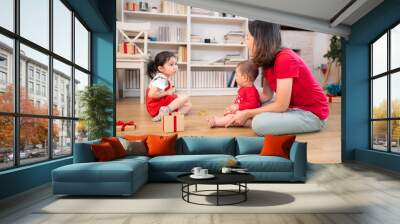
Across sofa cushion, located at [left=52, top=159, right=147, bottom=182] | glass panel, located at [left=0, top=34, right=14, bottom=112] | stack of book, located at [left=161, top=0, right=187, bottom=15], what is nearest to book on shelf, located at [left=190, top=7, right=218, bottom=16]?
stack of book, located at [left=161, top=0, right=187, bottom=15]

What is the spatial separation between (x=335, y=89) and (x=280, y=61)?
151 centimetres

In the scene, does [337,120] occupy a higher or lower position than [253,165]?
higher

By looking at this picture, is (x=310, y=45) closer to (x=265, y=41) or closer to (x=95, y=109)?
(x=265, y=41)

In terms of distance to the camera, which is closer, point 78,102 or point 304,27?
point 78,102

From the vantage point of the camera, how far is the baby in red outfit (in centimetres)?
716

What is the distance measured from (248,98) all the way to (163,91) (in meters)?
1.57

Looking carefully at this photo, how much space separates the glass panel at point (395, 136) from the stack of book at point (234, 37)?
2987 mm

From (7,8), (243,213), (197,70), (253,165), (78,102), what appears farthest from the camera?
(197,70)

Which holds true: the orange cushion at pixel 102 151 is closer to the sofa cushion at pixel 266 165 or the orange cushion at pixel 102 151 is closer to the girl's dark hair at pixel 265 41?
the sofa cushion at pixel 266 165

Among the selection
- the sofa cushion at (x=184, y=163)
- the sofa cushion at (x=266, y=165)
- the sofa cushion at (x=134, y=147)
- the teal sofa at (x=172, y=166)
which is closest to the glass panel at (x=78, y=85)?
the sofa cushion at (x=134, y=147)

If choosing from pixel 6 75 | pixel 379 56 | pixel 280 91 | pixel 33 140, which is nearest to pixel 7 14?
pixel 6 75

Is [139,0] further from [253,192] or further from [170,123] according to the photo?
[253,192]

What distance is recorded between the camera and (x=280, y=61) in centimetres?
703

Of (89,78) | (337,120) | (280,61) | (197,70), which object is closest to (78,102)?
(89,78)
